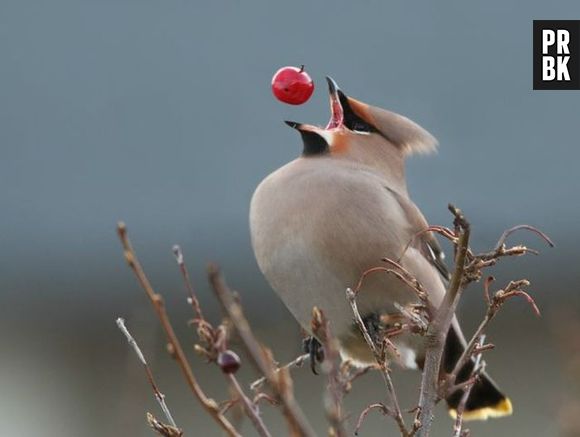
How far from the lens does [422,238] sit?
4.40 metres

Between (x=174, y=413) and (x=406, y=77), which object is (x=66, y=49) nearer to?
(x=406, y=77)

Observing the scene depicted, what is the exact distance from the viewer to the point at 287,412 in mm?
1801

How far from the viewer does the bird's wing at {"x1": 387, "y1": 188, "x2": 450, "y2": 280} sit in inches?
165

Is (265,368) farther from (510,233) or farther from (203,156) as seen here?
(203,156)

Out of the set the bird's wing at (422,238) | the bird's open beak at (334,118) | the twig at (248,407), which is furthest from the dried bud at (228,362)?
the bird's open beak at (334,118)

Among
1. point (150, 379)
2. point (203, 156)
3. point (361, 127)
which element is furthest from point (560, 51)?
point (150, 379)

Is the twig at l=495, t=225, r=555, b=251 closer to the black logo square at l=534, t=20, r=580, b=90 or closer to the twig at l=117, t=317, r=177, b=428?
the twig at l=117, t=317, r=177, b=428

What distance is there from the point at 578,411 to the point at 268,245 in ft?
3.98

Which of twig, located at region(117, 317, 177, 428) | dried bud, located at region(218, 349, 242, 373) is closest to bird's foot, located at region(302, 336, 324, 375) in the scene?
twig, located at region(117, 317, 177, 428)

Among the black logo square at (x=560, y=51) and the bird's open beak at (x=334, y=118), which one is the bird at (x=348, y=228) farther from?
the black logo square at (x=560, y=51)

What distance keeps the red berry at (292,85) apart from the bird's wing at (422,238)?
2.20 feet

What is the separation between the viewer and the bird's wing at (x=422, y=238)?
4199 mm

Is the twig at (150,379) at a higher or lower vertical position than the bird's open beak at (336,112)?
lower

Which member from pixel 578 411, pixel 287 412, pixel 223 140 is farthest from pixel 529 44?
pixel 287 412
